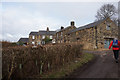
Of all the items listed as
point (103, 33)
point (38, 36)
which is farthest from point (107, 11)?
point (38, 36)

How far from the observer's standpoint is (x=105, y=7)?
1336 inches

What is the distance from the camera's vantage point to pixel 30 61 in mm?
4500

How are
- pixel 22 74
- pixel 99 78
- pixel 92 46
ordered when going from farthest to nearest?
pixel 92 46 → pixel 99 78 → pixel 22 74

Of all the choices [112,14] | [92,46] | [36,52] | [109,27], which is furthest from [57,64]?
[112,14]

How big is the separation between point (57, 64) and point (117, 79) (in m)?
3.38

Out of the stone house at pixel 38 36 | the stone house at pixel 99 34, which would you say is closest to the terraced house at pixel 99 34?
the stone house at pixel 99 34

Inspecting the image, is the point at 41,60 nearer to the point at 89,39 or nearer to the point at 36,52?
the point at 36,52

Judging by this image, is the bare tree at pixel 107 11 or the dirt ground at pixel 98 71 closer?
the dirt ground at pixel 98 71

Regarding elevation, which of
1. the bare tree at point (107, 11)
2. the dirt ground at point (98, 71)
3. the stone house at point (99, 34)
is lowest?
the dirt ground at point (98, 71)

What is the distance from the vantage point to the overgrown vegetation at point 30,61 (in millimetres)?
3677

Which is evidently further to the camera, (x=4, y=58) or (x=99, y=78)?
(x=99, y=78)

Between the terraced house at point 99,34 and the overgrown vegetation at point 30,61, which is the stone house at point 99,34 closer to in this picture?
the terraced house at point 99,34

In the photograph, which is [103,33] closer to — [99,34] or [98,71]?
[99,34]

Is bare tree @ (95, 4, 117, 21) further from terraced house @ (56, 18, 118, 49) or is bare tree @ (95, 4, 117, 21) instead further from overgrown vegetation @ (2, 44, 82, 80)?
overgrown vegetation @ (2, 44, 82, 80)
